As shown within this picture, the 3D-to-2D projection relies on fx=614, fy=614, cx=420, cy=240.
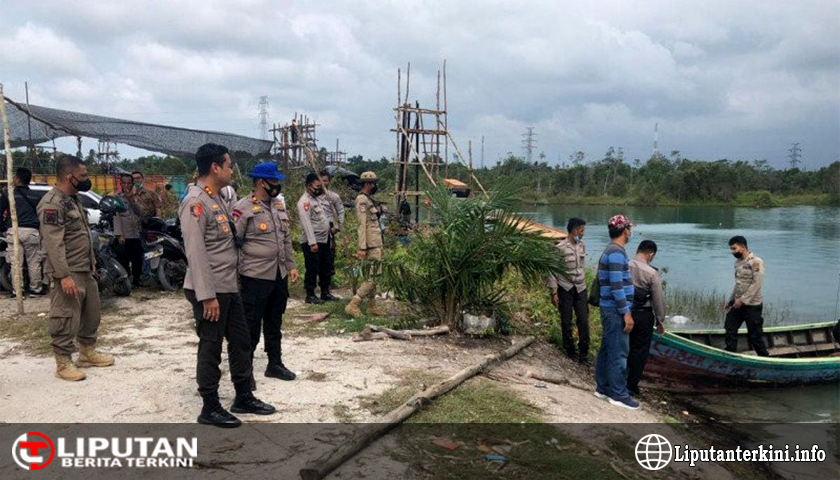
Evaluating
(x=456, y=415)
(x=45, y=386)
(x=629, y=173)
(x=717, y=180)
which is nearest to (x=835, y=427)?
(x=456, y=415)

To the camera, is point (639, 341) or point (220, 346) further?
point (639, 341)

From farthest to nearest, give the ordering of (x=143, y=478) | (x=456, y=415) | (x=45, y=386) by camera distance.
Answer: (x=45, y=386) < (x=456, y=415) < (x=143, y=478)

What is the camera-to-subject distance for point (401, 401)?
13.6ft

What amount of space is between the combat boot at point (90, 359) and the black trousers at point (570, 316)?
4327 millimetres

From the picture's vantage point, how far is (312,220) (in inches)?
278

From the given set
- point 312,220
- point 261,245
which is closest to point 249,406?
point 261,245

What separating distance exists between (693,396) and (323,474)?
5669 millimetres

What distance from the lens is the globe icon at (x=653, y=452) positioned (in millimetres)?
3863

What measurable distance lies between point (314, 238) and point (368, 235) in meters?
0.60

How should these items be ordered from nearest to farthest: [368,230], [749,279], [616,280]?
1. [616,280]
2. [368,230]
3. [749,279]

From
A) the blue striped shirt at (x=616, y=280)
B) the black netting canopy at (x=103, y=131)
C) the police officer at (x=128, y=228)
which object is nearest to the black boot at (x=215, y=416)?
the blue striped shirt at (x=616, y=280)

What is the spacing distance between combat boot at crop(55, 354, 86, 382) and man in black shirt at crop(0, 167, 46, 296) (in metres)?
2.80

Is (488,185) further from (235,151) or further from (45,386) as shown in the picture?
(235,151)

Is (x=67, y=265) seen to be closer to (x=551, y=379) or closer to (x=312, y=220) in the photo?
(x=312, y=220)
